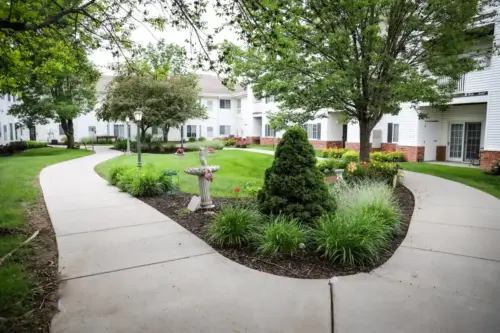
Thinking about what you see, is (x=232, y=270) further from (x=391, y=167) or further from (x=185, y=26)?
(x=391, y=167)

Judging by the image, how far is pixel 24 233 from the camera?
6219 mm

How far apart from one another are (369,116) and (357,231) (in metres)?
7.84

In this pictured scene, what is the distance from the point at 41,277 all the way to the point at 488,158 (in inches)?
697

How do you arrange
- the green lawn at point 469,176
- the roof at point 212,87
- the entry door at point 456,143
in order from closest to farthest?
the green lawn at point 469,176
the entry door at point 456,143
the roof at point 212,87

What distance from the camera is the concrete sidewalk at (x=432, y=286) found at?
3.37 metres

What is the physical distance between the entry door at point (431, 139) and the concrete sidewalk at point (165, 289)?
57.7 ft

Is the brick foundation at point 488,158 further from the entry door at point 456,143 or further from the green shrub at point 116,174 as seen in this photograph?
the green shrub at point 116,174

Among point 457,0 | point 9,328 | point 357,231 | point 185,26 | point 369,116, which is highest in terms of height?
point 457,0

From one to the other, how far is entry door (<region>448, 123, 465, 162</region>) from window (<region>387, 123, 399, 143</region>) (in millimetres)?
3223

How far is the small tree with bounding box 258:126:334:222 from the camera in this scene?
6.05 metres

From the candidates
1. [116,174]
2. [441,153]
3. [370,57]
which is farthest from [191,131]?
[370,57]

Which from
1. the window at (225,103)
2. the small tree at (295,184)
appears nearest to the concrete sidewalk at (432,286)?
the small tree at (295,184)

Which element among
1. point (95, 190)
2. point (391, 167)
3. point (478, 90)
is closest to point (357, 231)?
point (391, 167)

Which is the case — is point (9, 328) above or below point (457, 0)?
below
